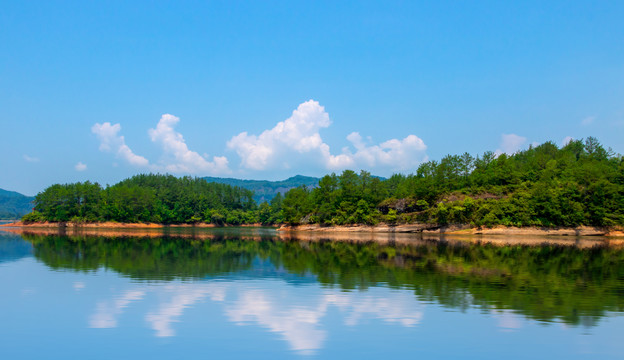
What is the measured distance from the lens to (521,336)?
534 inches

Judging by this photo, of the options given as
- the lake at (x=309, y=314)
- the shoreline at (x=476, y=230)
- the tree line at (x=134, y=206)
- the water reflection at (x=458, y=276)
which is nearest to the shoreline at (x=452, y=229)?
the shoreline at (x=476, y=230)

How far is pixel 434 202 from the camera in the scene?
4358 inches

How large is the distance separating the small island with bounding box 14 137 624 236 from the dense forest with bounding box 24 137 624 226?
244 millimetres

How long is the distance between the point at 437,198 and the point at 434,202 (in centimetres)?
142

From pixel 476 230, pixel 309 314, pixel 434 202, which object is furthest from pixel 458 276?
pixel 434 202

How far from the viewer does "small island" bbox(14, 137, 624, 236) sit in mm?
91938

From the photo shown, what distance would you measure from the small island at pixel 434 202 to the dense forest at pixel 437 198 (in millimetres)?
244

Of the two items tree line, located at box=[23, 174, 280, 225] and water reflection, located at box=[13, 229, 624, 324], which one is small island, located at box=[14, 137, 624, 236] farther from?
water reflection, located at box=[13, 229, 624, 324]

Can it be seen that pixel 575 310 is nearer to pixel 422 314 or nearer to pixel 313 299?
pixel 422 314

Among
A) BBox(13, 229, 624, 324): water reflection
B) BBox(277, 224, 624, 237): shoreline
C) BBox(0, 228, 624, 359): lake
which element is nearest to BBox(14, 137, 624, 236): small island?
BBox(277, 224, 624, 237): shoreline

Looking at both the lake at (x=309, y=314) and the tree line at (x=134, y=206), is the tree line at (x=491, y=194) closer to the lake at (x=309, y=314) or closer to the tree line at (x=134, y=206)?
the tree line at (x=134, y=206)

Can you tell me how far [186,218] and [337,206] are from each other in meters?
74.8

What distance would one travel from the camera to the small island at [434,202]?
91.9 m

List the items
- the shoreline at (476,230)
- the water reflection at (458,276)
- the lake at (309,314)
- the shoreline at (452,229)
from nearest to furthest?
the lake at (309,314), the water reflection at (458,276), the shoreline at (476,230), the shoreline at (452,229)
